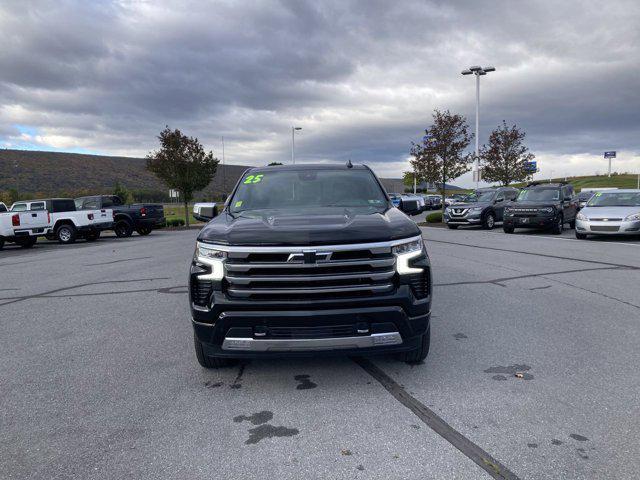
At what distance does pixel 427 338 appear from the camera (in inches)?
158

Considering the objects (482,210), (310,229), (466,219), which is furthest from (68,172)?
(310,229)

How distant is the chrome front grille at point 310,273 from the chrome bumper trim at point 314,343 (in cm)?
30

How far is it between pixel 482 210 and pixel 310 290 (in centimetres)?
2040

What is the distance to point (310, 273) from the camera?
136 inches

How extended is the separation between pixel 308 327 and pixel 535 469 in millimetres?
1625

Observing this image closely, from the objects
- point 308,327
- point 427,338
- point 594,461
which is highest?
point 308,327

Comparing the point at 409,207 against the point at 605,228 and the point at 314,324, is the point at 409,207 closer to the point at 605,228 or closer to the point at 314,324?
the point at 314,324

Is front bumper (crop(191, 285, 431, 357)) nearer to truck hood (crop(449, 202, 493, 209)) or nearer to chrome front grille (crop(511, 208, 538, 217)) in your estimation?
chrome front grille (crop(511, 208, 538, 217))

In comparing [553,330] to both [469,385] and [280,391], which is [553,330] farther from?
[280,391]

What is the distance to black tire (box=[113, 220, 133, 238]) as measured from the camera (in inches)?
949

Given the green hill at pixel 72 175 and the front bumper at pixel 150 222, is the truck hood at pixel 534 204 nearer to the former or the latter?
the front bumper at pixel 150 222

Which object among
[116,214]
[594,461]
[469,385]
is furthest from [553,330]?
[116,214]

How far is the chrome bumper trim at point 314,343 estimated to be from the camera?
3.43m

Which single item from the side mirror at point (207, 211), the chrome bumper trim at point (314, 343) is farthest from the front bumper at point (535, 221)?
the chrome bumper trim at point (314, 343)
